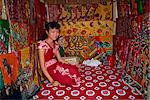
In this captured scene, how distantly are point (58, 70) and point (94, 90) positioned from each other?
579 millimetres

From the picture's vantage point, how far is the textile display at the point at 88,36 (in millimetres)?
4125

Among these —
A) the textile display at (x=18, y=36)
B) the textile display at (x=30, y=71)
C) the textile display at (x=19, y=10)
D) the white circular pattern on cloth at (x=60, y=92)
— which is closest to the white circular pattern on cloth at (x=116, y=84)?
the white circular pattern on cloth at (x=60, y=92)

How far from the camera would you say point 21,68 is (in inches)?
80.7

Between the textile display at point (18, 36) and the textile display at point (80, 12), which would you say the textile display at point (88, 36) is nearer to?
the textile display at point (80, 12)

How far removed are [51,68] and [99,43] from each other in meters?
1.62

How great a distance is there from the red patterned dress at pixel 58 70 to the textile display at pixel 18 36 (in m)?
0.41

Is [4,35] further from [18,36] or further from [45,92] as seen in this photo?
[45,92]

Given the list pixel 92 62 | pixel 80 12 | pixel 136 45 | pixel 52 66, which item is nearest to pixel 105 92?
pixel 136 45

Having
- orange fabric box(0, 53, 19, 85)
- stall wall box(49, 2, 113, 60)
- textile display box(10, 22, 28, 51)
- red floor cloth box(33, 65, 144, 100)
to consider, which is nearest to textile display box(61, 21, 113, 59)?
stall wall box(49, 2, 113, 60)

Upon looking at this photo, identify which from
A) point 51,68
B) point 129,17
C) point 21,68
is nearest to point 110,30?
point 129,17

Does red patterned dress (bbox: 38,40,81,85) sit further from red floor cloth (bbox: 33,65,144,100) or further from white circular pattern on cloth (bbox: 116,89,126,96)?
white circular pattern on cloth (bbox: 116,89,126,96)

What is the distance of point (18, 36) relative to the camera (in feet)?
6.73

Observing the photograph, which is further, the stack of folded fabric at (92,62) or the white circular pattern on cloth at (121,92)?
the stack of folded fabric at (92,62)

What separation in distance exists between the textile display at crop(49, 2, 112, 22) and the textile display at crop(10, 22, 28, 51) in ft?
5.88
